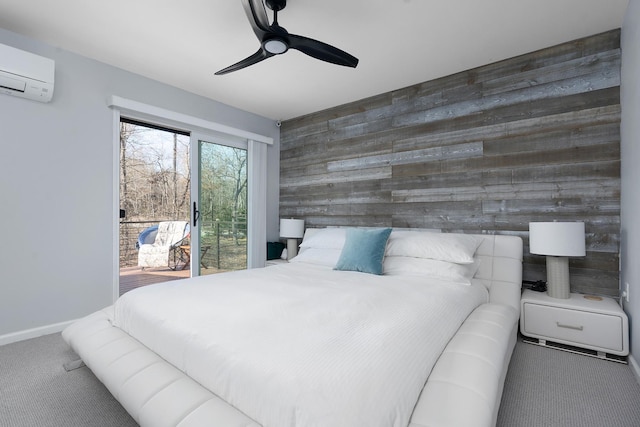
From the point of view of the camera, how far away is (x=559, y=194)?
2.56 m

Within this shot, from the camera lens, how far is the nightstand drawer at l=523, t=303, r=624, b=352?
2.05 metres

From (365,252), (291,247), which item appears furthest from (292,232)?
(365,252)

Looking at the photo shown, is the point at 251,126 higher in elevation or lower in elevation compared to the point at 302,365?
higher

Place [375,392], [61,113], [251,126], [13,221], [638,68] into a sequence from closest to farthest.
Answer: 1. [375,392]
2. [638,68]
3. [13,221]
4. [61,113]
5. [251,126]

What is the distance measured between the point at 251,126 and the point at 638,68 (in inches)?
149

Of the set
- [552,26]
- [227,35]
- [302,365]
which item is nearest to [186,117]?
[227,35]

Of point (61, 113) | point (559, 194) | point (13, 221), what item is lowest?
point (13, 221)

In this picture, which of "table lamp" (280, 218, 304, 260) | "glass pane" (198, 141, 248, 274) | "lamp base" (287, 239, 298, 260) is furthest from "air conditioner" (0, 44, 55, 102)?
"lamp base" (287, 239, 298, 260)

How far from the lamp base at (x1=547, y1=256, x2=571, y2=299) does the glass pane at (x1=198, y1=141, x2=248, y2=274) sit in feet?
11.1

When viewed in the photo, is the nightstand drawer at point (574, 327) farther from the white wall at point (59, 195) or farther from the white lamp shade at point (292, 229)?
the white wall at point (59, 195)

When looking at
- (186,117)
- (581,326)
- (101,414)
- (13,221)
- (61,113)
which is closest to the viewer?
(101,414)

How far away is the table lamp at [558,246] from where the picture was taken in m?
Result: 2.24

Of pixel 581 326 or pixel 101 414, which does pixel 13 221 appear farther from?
pixel 581 326

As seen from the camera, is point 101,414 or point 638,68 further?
point 638,68
